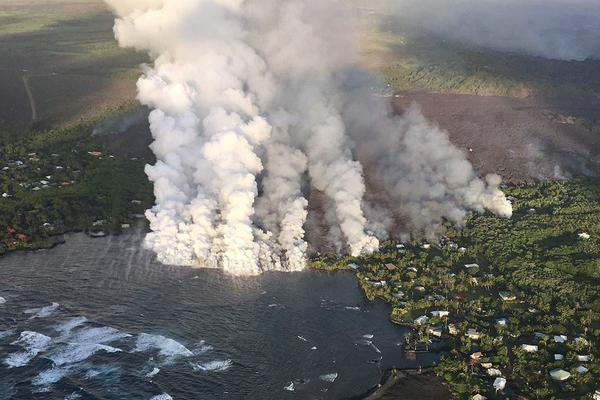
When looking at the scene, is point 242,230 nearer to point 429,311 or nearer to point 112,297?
point 112,297

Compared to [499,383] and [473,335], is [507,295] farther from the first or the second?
[499,383]

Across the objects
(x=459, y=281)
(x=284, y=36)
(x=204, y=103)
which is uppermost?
(x=284, y=36)

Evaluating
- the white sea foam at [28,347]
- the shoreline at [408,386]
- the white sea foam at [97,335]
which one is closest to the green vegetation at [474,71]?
the shoreline at [408,386]

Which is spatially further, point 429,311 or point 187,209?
point 187,209

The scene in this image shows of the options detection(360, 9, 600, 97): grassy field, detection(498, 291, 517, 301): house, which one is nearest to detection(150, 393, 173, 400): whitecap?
detection(498, 291, 517, 301): house

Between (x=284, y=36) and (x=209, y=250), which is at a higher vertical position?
(x=284, y=36)

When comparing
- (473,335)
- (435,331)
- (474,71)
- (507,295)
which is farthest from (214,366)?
(474,71)

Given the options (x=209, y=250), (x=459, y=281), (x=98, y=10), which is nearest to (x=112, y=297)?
(x=209, y=250)

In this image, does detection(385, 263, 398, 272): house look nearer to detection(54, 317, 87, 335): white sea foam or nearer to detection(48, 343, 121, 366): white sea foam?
detection(48, 343, 121, 366): white sea foam
